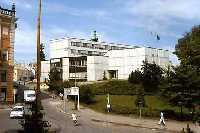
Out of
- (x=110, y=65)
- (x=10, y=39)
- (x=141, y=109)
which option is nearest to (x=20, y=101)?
(x=10, y=39)

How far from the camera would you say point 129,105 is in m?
64.1

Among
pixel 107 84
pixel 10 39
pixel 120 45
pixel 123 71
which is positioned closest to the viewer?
pixel 10 39

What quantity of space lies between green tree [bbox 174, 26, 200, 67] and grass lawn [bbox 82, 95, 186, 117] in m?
6.92

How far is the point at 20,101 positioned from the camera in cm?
7750

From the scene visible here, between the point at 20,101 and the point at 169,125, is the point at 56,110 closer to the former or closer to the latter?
the point at 20,101

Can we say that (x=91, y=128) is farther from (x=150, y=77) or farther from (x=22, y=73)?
(x=22, y=73)

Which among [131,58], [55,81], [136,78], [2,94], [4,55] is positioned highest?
[131,58]

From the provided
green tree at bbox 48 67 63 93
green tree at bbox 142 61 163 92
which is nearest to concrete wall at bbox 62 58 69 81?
green tree at bbox 48 67 63 93

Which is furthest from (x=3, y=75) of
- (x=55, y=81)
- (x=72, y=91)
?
(x=55, y=81)

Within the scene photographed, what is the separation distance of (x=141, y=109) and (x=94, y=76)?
5067 cm

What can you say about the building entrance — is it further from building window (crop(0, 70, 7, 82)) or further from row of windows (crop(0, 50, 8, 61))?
row of windows (crop(0, 50, 8, 61))

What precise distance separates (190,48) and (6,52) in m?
30.1

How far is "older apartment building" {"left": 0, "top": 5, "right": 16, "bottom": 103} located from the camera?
7100 cm

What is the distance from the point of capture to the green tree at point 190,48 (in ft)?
198
